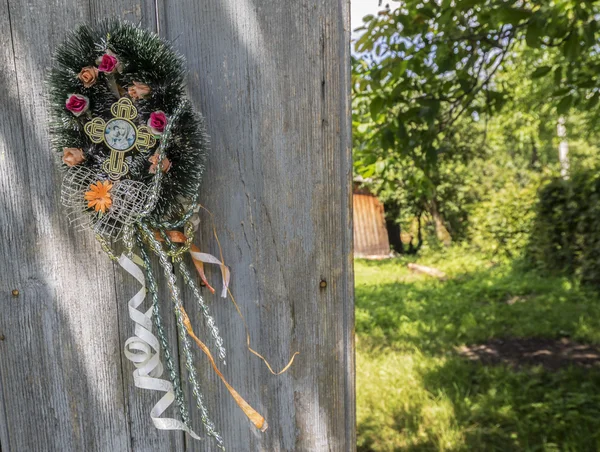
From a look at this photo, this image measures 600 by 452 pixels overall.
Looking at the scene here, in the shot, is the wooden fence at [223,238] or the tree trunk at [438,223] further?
the tree trunk at [438,223]

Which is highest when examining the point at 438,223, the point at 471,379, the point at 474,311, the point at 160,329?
the point at 160,329

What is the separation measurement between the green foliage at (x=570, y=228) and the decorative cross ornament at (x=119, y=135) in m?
8.13

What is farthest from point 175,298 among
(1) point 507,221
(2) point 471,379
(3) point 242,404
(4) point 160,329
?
(1) point 507,221

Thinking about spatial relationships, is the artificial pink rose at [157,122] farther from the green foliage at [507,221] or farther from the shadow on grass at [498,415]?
the green foliage at [507,221]

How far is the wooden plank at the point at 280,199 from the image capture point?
996 mm

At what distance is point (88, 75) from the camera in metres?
0.87

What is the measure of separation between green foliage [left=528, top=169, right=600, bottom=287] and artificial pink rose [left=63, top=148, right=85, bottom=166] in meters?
8.20

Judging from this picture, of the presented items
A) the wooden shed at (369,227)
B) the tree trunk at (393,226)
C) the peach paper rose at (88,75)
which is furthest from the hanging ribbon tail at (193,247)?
the tree trunk at (393,226)

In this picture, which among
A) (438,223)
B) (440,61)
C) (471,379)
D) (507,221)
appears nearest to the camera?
(440,61)

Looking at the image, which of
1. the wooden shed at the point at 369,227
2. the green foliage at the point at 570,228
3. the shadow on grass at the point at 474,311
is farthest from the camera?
the wooden shed at the point at 369,227

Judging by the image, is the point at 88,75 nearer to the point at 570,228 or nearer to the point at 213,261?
the point at 213,261

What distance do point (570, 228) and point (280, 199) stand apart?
29.7 ft

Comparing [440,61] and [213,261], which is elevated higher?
[440,61]

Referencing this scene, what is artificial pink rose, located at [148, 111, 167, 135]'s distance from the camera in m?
0.89
